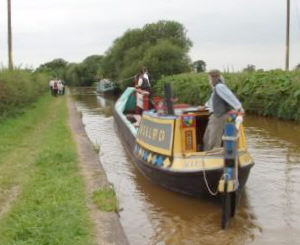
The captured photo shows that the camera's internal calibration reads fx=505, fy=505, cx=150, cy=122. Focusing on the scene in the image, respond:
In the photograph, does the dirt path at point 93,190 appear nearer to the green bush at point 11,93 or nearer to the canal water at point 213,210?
the canal water at point 213,210

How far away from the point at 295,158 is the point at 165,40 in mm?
33460

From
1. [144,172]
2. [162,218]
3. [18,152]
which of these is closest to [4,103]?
[18,152]

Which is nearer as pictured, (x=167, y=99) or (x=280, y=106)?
(x=167, y=99)

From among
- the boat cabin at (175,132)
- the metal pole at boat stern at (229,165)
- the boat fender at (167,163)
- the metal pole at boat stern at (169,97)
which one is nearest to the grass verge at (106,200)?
the boat fender at (167,163)

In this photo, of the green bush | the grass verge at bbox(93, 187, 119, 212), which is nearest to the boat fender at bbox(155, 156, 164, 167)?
the grass verge at bbox(93, 187, 119, 212)

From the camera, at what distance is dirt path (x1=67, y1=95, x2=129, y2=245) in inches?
251

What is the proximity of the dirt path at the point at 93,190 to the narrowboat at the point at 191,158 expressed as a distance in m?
1.04

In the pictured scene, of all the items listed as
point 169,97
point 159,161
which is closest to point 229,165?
point 159,161

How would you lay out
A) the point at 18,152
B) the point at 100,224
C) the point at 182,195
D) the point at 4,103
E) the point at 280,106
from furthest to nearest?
the point at 280,106 < the point at 4,103 < the point at 18,152 < the point at 182,195 < the point at 100,224

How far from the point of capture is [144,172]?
10828 millimetres

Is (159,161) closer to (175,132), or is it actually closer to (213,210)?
(175,132)

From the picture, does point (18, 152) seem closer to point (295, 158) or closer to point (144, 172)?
point (144, 172)

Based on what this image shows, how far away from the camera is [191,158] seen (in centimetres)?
863

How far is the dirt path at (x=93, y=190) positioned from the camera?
6.38m
